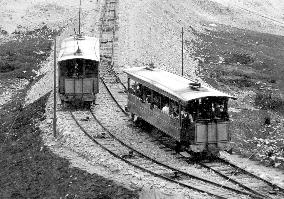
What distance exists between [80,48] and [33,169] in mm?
10857

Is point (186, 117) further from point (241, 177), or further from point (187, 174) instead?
point (241, 177)

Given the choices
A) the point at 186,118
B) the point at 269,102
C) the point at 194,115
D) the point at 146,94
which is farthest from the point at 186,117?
the point at 269,102

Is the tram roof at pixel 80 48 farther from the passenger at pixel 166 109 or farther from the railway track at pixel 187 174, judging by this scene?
the passenger at pixel 166 109

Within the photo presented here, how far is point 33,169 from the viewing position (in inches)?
951

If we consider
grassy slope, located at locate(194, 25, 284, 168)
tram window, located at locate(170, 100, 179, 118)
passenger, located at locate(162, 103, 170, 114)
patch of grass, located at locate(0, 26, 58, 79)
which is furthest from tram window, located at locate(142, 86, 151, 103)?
patch of grass, located at locate(0, 26, 58, 79)

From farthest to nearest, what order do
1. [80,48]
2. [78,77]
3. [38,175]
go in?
[80,48]
[78,77]
[38,175]

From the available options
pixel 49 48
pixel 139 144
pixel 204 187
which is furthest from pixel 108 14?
pixel 204 187

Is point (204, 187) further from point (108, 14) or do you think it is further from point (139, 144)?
point (108, 14)

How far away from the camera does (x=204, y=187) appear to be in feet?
65.8

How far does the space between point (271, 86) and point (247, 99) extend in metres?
4.70

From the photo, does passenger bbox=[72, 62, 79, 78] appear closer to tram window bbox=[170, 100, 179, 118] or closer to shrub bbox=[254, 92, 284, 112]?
tram window bbox=[170, 100, 179, 118]

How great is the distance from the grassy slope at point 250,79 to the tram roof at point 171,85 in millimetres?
3605

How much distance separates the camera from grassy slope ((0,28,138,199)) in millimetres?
20797

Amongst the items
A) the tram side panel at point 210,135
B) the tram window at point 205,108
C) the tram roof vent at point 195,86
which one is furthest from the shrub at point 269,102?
the tram window at point 205,108
